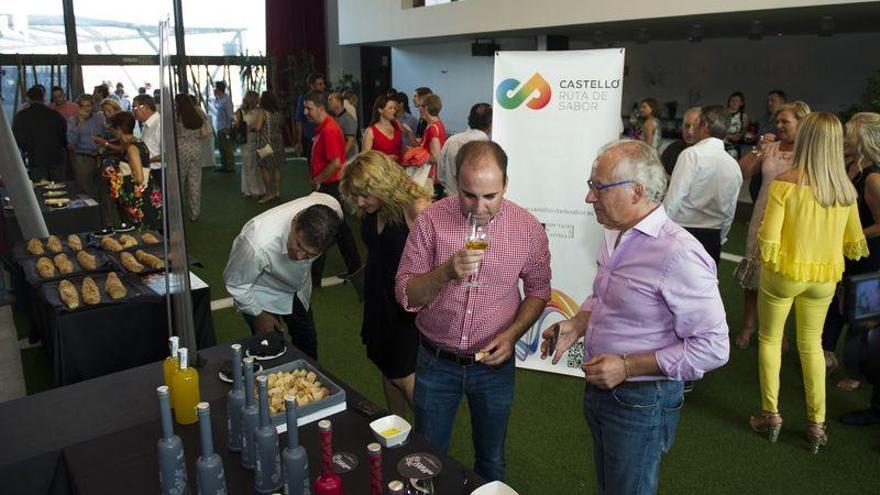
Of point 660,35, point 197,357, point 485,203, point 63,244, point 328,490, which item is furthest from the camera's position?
point 660,35

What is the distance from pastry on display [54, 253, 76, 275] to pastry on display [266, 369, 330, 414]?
201cm

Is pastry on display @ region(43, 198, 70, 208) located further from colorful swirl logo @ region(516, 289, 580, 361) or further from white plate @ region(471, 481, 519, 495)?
white plate @ region(471, 481, 519, 495)

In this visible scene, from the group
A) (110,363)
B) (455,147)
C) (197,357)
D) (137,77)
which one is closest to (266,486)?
(197,357)

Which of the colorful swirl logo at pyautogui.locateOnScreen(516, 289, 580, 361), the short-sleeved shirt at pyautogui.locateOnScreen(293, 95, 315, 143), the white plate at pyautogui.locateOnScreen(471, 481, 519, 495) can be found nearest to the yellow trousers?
the colorful swirl logo at pyautogui.locateOnScreen(516, 289, 580, 361)

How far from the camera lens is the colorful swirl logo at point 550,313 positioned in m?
3.51

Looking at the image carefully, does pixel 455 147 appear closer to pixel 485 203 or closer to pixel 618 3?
pixel 485 203

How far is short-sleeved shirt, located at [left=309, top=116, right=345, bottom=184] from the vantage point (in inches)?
215

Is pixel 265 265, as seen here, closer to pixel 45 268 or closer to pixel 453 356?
pixel 453 356

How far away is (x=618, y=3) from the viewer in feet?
24.6

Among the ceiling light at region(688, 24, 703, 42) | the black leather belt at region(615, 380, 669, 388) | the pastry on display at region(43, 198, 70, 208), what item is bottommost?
the pastry on display at region(43, 198, 70, 208)

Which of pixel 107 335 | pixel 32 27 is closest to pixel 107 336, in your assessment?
pixel 107 335

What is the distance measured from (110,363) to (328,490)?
6.91ft

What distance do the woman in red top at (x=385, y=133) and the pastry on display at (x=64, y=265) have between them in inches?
107

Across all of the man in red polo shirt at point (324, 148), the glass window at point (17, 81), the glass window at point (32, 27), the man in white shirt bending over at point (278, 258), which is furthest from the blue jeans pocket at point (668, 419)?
the glass window at point (32, 27)
